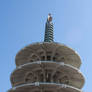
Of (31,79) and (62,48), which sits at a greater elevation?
(62,48)

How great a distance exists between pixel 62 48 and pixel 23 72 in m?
8.80

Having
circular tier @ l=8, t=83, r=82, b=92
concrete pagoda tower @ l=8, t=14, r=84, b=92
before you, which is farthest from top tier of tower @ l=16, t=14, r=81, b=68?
circular tier @ l=8, t=83, r=82, b=92

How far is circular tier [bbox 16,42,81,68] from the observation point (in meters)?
38.9

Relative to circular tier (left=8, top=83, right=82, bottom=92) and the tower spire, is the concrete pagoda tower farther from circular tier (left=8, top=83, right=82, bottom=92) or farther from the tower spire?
the tower spire

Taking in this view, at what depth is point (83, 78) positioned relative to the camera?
40062mm

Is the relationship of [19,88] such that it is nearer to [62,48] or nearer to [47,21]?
[62,48]

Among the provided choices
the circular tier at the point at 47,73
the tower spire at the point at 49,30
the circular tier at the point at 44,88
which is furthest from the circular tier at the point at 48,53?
the tower spire at the point at 49,30

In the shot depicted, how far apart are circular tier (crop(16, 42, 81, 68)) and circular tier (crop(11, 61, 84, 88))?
9.04ft

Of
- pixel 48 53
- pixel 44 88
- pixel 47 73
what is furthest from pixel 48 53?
pixel 44 88

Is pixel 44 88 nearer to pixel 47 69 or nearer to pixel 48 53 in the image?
pixel 47 69

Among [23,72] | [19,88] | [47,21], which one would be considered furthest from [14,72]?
[47,21]

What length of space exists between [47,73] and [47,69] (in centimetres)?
93

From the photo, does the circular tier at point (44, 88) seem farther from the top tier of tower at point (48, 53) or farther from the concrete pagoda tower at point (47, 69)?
the top tier of tower at point (48, 53)

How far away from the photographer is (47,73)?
38562 mm
